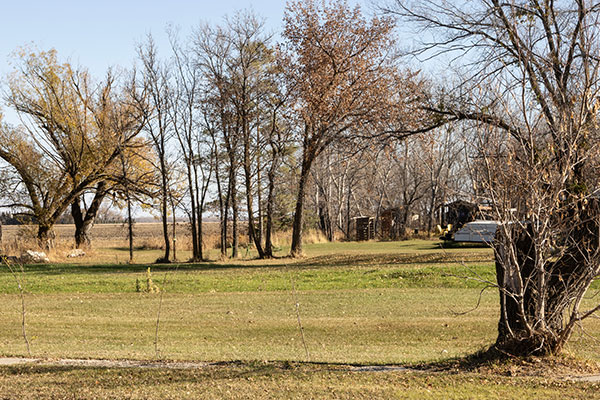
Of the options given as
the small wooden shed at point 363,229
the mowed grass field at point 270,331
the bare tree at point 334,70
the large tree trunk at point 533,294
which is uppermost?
the bare tree at point 334,70

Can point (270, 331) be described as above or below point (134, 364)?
below

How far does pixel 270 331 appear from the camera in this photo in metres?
13.0

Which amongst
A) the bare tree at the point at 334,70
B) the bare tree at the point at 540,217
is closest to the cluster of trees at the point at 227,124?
the bare tree at the point at 334,70

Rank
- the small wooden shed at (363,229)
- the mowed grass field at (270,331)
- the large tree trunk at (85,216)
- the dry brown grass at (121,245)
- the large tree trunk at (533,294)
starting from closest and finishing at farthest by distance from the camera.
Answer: the mowed grass field at (270,331), the large tree trunk at (533,294), the dry brown grass at (121,245), the large tree trunk at (85,216), the small wooden shed at (363,229)

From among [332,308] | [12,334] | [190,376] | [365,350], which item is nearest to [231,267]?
[332,308]

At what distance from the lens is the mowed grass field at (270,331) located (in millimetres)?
6984

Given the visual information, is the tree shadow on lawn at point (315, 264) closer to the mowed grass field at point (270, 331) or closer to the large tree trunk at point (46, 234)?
the mowed grass field at point (270, 331)

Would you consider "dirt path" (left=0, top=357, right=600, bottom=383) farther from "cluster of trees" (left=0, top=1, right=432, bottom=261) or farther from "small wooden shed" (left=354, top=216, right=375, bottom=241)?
"small wooden shed" (left=354, top=216, right=375, bottom=241)

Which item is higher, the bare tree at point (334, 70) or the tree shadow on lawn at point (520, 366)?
the bare tree at point (334, 70)

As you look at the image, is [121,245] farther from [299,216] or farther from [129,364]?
[129,364]

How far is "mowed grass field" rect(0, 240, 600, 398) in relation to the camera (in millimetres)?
6984

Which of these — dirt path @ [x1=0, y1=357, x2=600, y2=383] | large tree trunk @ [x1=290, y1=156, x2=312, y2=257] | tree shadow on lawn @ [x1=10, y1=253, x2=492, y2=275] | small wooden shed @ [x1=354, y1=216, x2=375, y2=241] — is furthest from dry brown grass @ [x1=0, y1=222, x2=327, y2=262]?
dirt path @ [x1=0, y1=357, x2=600, y2=383]

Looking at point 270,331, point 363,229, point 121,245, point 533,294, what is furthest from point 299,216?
point 533,294

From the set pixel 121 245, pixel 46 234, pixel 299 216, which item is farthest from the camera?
pixel 121 245
